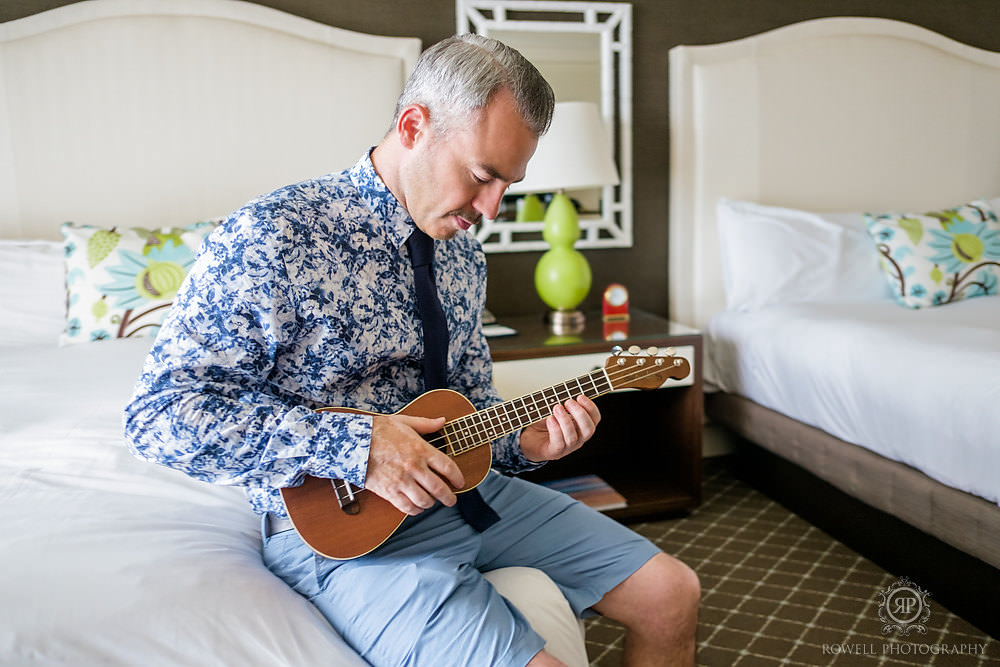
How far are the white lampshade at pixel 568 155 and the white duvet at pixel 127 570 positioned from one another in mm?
1475

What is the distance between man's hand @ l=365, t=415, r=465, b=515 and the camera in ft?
3.47

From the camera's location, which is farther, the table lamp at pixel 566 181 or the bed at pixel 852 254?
the table lamp at pixel 566 181

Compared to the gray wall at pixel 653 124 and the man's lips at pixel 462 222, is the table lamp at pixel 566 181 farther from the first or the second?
the man's lips at pixel 462 222

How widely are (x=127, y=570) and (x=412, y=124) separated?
2.47ft

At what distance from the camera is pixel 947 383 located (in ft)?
5.94

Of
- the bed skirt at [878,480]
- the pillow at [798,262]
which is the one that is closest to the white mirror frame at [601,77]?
the pillow at [798,262]

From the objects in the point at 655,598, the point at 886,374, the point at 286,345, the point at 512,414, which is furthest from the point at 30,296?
the point at 886,374

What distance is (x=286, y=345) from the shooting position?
1124mm

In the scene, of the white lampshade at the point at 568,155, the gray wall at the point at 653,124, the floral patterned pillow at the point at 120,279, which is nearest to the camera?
the floral patterned pillow at the point at 120,279

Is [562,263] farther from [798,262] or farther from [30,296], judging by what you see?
[30,296]

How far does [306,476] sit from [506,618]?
35 cm

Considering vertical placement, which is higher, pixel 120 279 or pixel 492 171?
pixel 492 171

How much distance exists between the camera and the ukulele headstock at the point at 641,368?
1300 millimetres

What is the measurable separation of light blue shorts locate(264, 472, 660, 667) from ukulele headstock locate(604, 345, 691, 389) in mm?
266
